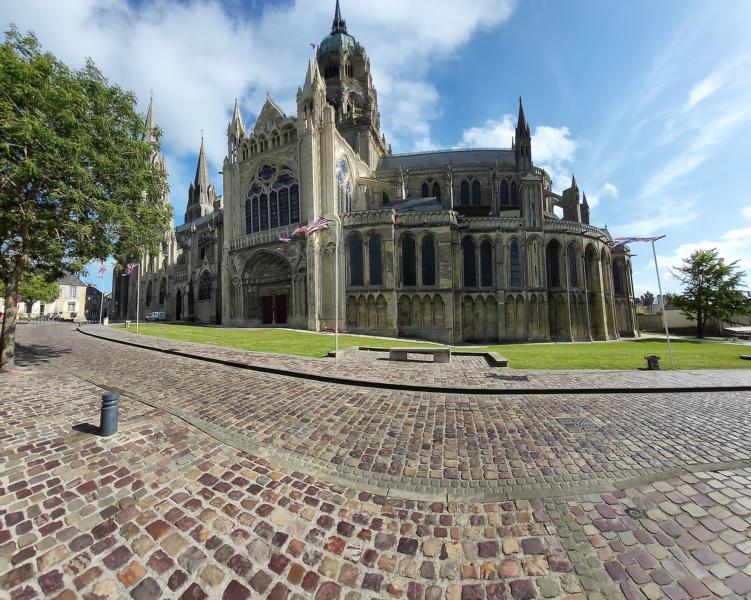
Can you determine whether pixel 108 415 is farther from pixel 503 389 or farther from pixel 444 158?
pixel 444 158

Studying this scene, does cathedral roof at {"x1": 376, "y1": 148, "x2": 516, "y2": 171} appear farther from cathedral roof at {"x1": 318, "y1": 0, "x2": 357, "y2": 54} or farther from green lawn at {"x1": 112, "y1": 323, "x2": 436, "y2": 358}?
green lawn at {"x1": 112, "y1": 323, "x2": 436, "y2": 358}

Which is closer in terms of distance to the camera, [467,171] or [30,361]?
[30,361]

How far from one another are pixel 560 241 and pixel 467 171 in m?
14.6

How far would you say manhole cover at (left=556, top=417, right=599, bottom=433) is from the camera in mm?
5198

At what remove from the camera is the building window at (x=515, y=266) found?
28172 millimetres

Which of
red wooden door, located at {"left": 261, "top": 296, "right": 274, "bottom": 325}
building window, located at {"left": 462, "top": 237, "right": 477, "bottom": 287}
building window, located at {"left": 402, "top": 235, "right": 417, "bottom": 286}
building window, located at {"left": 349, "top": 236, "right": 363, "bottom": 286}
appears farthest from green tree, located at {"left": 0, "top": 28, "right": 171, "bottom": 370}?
building window, located at {"left": 462, "top": 237, "right": 477, "bottom": 287}

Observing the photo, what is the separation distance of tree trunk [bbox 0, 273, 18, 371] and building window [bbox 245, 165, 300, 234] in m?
22.1

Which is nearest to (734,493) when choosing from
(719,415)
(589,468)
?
(589,468)

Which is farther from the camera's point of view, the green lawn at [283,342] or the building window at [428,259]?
the building window at [428,259]

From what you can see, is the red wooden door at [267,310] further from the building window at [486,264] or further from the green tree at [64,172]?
the building window at [486,264]

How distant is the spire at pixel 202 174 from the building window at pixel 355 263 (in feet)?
154

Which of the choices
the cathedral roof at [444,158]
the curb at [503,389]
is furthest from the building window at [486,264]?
→ the curb at [503,389]

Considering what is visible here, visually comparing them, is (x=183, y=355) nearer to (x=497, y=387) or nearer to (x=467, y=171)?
(x=497, y=387)

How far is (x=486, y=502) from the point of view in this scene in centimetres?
329
